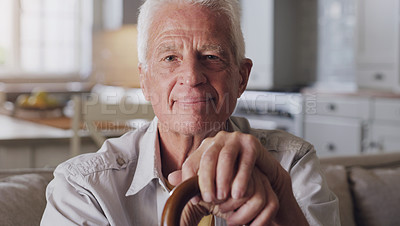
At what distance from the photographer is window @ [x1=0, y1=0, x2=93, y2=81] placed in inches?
260

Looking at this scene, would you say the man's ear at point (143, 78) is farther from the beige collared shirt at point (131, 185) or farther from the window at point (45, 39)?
the window at point (45, 39)

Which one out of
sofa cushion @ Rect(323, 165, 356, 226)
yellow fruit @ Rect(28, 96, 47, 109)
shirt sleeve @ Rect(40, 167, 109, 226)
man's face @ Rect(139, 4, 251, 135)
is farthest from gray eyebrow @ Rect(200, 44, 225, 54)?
→ yellow fruit @ Rect(28, 96, 47, 109)

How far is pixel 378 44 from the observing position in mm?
3928

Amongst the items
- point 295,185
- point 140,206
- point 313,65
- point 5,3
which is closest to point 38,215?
point 140,206

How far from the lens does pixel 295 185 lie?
39.3 inches

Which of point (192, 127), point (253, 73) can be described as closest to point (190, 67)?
point (192, 127)

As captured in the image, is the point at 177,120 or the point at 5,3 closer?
the point at 177,120

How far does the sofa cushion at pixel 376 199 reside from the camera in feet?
4.49

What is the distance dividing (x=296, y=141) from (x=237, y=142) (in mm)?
546

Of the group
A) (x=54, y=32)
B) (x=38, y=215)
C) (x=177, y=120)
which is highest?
(x=54, y=32)

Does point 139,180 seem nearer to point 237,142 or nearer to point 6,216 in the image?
point 6,216

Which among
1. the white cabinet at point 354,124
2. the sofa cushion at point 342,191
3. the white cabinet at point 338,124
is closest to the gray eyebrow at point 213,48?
the sofa cushion at point 342,191

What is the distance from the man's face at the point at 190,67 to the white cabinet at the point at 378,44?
3.06 meters

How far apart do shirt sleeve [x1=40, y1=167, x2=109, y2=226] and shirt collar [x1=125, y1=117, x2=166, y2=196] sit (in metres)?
0.09
